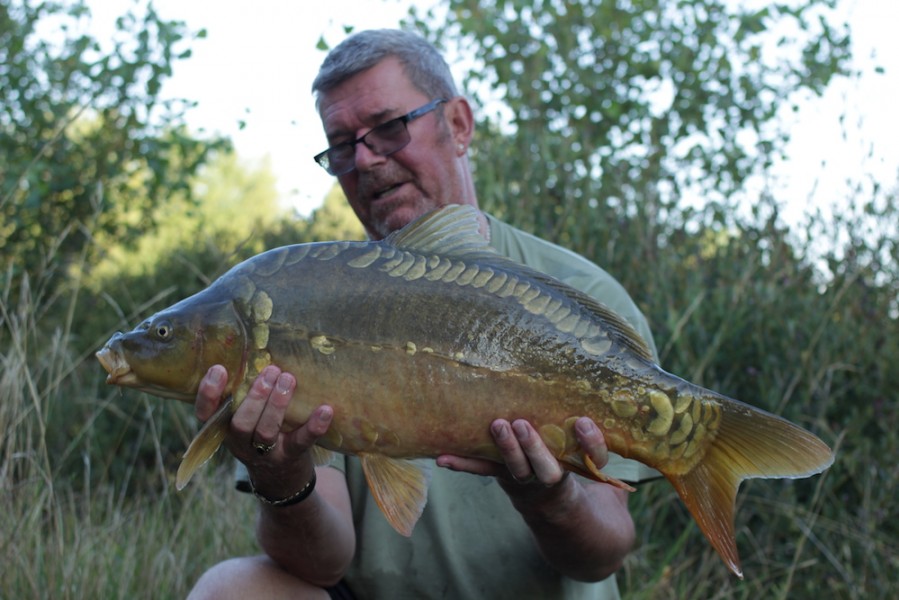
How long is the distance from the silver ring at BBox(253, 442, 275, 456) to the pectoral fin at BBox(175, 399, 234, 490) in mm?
61

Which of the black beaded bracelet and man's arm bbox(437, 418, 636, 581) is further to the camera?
the black beaded bracelet

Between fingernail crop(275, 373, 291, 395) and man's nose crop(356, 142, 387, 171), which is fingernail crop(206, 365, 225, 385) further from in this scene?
man's nose crop(356, 142, 387, 171)

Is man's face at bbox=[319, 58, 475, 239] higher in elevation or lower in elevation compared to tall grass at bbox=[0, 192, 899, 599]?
higher

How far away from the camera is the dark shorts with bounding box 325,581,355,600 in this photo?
7.04 ft

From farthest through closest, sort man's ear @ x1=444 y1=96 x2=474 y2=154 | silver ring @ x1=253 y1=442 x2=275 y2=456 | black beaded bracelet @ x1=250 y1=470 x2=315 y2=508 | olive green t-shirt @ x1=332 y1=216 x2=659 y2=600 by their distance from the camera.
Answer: man's ear @ x1=444 y1=96 x2=474 y2=154 → olive green t-shirt @ x1=332 y1=216 x2=659 y2=600 → black beaded bracelet @ x1=250 y1=470 x2=315 y2=508 → silver ring @ x1=253 y1=442 x2=275 y2=456

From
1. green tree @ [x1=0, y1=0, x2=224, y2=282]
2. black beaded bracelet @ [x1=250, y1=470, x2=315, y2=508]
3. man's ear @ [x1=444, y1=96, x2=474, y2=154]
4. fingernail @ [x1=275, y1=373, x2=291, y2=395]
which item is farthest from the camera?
green tree @ [x1=0, y1=0, x2=224, y2=282]

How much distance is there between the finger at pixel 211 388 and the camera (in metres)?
1.44

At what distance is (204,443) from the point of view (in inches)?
57.8

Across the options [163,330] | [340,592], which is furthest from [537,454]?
Result: [340,592]

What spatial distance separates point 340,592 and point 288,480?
20.5 inches

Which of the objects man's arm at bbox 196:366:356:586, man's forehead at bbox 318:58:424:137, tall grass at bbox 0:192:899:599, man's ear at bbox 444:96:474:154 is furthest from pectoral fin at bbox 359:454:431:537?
tall grass at bbox 0:192:899:599

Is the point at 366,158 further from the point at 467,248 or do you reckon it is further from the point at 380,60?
the point at 467,248

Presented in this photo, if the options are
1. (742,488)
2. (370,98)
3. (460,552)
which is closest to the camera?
(460,552)

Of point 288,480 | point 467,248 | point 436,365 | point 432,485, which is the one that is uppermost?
point 467,248
